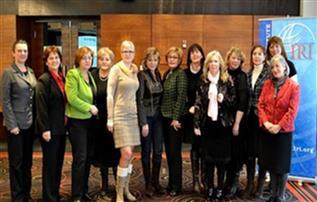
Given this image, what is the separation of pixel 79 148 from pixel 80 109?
371 mm

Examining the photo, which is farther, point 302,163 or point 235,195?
point 302,163

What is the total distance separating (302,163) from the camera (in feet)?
16.0

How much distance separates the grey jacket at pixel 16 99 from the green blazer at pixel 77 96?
34cm

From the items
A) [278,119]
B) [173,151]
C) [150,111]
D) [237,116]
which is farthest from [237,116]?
[150,111]

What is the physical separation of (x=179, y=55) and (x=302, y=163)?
1930 mm

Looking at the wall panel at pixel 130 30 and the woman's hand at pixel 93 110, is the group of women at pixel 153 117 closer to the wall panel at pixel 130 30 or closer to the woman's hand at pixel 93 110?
the woman's hand at pixel 93 110

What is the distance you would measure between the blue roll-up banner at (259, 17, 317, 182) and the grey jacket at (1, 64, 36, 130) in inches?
114

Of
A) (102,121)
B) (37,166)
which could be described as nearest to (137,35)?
(37,166)

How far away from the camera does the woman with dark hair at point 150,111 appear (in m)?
4.14

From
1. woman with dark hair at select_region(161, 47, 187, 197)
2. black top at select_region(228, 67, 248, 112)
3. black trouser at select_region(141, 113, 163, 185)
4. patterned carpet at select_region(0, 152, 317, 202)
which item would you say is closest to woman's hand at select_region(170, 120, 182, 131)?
woman with dark hair at select_region(161, 47, 187, 197)

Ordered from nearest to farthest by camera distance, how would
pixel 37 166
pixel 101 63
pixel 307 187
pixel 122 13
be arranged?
pixel 101 63, pixel 307 187, pixel 37 166, pixel 122 13

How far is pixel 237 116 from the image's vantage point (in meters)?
4.12

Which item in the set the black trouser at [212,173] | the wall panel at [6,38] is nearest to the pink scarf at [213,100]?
the black trouser at [212,173]

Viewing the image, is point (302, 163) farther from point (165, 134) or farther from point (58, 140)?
point (58, 140)
